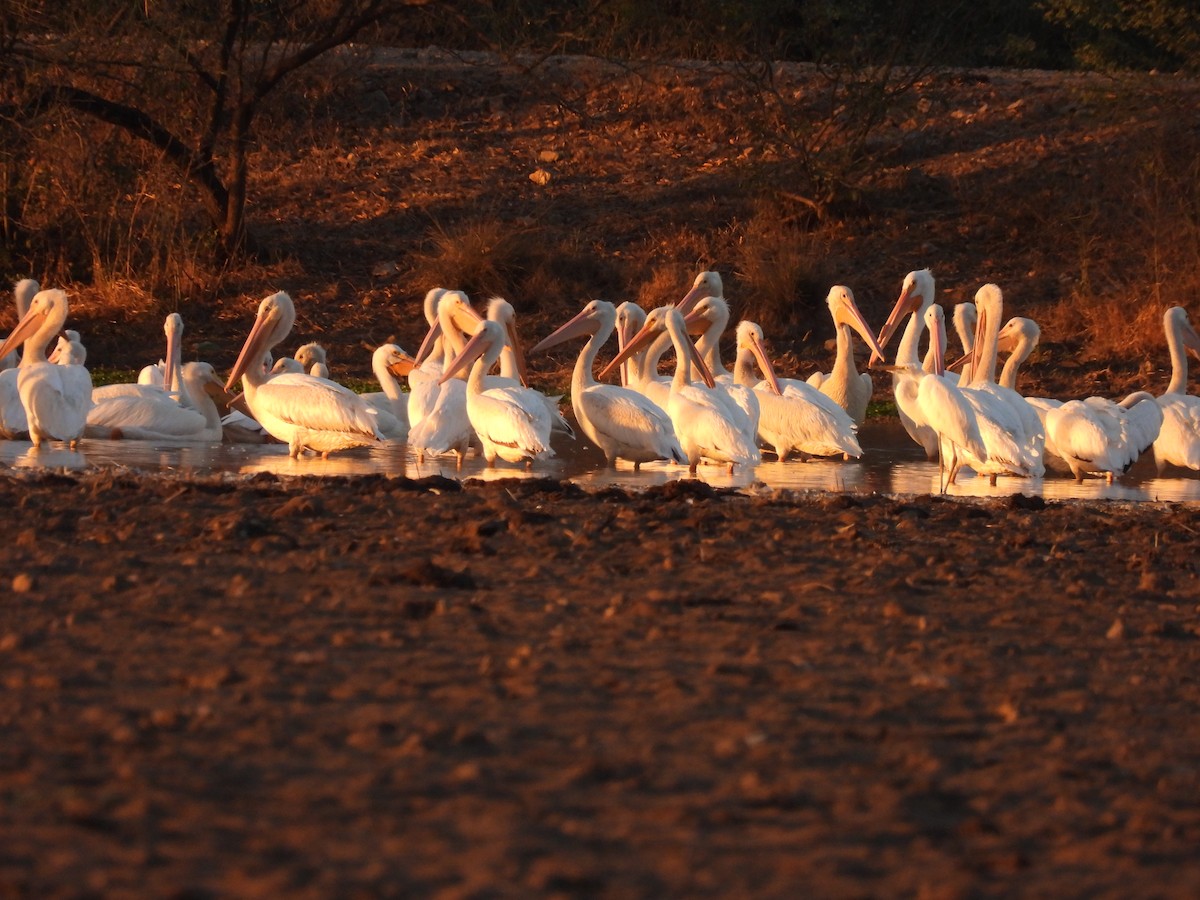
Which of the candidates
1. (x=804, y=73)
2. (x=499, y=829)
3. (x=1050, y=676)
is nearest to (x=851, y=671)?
(x=1050, y=676)

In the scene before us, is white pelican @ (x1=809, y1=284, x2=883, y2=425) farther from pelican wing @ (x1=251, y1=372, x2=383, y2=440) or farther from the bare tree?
the bare tree

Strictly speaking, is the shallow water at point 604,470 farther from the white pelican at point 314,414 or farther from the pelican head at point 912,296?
the pelican head at point 912,296

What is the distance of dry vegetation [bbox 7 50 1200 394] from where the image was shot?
1941cm

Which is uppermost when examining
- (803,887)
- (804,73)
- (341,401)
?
(804,73)

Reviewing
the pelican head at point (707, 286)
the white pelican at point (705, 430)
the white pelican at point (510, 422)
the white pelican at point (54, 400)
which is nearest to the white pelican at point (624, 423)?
the white pelican at point (705, 430)

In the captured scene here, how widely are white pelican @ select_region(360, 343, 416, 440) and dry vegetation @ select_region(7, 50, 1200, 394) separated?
418 cm

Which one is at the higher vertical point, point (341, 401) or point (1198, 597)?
point (341, 401)

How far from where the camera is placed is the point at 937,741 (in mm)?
4086

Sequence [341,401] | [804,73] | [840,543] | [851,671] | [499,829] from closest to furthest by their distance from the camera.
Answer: [499,829] → [851,671] → [840,543] → [341,401] → [804,73]

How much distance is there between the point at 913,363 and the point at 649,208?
407 inches

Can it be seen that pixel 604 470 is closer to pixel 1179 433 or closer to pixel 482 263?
pixel 1179 433

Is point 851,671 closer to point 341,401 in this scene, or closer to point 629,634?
point 629,634

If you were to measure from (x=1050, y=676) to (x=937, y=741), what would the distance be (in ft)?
2.71

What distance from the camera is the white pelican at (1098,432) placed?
1055 centimetres
